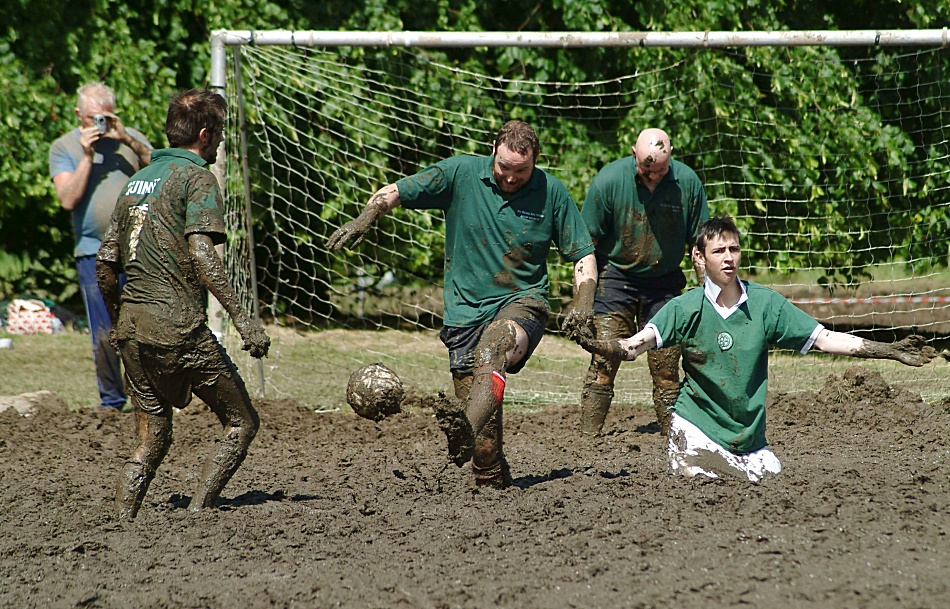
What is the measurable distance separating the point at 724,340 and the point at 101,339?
4635mm

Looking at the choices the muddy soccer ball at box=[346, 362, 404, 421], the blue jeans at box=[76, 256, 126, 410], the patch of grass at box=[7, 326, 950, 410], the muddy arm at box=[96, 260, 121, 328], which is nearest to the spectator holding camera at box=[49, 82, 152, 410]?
the blue jeans at box=[76, 256, 126, 410]

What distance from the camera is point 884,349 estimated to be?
4.89m

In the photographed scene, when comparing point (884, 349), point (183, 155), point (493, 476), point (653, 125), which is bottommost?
point (493, 476)

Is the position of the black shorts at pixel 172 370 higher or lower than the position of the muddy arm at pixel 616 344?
lower

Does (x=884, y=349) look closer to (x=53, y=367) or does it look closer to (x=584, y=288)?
(x=584, y=288)

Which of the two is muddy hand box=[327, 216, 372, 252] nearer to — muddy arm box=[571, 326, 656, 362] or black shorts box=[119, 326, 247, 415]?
black shorts box=[119, 326, 247, 415]

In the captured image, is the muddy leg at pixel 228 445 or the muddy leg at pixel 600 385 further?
the muddy leg at pixel 600 385

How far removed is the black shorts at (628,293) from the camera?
7.17 m

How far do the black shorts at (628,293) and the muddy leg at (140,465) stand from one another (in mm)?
3061

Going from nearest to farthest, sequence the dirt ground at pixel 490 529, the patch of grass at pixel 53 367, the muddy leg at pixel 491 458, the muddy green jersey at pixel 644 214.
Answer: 1. the dirt ground at pixel 490 529
2. the muddy leg at pixel 491 458
3. the muddy green jersey at pixel 644 214
4. the patch of grass at pixel 53 367

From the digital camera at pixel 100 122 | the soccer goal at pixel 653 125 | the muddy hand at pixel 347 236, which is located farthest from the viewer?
the soccer goal at pixel 653 125

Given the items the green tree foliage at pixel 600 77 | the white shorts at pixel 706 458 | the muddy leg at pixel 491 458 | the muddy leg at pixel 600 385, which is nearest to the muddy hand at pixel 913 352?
the white shorts at pixel 706 458

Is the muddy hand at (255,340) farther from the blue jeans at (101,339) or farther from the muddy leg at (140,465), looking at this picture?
the blue jeans at (101,339)

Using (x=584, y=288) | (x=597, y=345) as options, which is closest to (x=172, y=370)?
(x=597, y=345)
